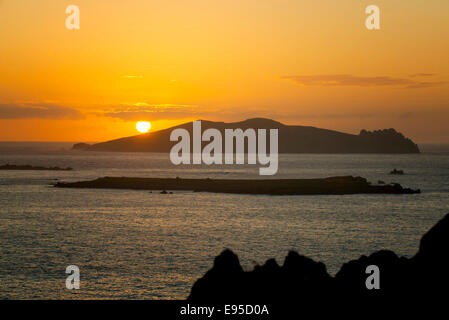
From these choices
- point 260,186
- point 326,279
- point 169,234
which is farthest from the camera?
point 260,186

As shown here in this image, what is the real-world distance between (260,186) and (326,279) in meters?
62.0

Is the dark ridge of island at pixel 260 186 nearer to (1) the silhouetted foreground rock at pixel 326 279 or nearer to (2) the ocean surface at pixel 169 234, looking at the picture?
(2) the ocean surface at pixel 169 234

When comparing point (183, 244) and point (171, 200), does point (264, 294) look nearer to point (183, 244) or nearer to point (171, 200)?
point (183, 244)

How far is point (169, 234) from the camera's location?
118ft

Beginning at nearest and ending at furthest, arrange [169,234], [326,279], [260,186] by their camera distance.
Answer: [326,279] < [169,234] < [260,186]

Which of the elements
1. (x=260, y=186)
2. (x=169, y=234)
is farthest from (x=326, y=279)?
(x=260, y=186)

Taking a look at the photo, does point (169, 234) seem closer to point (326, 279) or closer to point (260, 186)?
point (326, 279)

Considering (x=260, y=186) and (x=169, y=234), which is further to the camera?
(x=260, y=186)

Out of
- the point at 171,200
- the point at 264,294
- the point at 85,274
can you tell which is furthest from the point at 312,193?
the point at 264,294

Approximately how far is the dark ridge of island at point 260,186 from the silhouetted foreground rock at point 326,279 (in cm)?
5481

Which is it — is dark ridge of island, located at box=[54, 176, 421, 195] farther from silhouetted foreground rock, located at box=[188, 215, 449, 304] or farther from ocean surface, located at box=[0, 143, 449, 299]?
silhouetted foreground rock, located at box=[188, 215, 449, 304]

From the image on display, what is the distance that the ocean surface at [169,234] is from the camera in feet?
73.3

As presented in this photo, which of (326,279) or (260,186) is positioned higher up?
(260,186)
